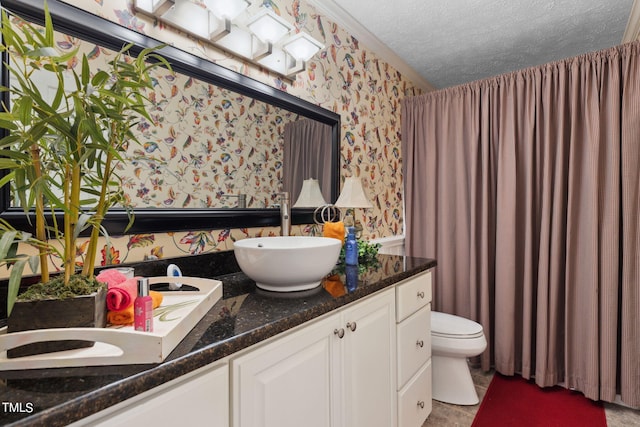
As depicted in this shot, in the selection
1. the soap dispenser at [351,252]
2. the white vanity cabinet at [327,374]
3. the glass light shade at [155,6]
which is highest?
the glass light shade at [155,6]

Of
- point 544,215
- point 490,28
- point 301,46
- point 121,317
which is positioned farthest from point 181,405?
point 490,28

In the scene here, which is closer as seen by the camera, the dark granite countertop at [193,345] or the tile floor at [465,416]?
the dark granite countertop at [193,345]

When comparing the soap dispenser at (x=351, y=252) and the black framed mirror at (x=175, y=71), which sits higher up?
the black framed mirror at (x=175, y=71)

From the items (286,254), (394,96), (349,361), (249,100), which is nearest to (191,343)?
(286,254)

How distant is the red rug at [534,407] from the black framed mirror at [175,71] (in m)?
1.50

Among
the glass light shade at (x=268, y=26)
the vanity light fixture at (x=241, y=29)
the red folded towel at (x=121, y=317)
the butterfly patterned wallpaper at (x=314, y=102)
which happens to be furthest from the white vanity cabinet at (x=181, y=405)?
the glass light shade at (x=268, y=26)

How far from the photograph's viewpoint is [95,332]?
2.02ft

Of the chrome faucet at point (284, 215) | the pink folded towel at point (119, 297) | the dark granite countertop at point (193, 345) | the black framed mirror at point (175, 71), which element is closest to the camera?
the dark granite countertop at point (193, 345)

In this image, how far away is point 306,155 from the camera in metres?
1.82

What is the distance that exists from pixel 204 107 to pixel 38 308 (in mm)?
939

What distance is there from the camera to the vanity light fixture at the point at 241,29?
1.23m

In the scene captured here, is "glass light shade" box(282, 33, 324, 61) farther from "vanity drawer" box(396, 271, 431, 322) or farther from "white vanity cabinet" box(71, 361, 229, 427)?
"white vanity cabinet" box(71, 361, 229, 427)

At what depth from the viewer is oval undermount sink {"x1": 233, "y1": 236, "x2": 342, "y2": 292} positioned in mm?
1077

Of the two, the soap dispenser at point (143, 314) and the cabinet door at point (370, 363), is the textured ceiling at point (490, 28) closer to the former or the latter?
the cabinet door at point (370, 363)
